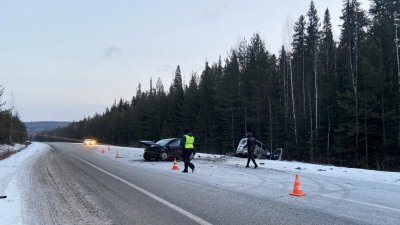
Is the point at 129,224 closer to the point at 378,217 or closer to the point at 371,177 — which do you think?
the point at 378,217

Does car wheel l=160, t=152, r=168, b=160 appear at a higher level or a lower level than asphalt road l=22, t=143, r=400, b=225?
higher

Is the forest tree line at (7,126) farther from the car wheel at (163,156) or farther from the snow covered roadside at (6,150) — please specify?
the car wheel at (163,156)

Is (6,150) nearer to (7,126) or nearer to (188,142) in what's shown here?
(7,126)

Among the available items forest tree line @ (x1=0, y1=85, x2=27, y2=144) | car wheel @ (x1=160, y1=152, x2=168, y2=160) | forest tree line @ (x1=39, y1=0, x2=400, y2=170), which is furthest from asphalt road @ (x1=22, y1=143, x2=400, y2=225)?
forest tree line @ (x1=0, y1=85, x2=27, y2=144)

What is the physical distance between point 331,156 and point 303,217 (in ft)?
98.1

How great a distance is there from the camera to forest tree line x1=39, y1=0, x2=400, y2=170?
96.9 feet

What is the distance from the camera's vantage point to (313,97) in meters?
48.0

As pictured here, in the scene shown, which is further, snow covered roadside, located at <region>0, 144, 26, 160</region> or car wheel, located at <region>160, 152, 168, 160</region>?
snow covered roadside, located at <region>0, 144, 26, 160</region>

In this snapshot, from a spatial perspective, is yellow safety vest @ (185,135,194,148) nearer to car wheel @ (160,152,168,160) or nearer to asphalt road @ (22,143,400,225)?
asphalt road @ (22,143,400,225)

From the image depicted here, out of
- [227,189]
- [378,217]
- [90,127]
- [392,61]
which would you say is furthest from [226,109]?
[90,127]

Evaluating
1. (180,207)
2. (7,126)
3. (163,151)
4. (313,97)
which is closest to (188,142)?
(163,151)

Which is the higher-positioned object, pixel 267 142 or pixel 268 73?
pixel 268 73

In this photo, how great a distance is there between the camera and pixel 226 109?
169 feet

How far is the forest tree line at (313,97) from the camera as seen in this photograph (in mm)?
29531
